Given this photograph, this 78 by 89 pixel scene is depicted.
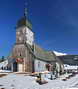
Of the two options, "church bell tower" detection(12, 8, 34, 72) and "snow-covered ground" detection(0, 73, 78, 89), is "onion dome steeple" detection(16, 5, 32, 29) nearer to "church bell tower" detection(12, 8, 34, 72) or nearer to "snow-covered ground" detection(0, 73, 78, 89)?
"church bell tower" detection(12, 8, 34, 72)

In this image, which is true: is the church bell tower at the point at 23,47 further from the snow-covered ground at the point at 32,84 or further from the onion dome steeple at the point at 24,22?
the snow-covered ground at the point at 32,84

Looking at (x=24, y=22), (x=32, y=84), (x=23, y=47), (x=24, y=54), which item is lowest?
(x=32, y=84)

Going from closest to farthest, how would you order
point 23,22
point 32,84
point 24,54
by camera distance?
point 32,84 → point 24,54 → point 23,22

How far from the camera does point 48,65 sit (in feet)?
132

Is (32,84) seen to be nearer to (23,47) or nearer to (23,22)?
(23,47)

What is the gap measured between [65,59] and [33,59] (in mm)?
35191

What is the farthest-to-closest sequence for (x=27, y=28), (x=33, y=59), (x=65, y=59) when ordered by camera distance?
1. (x=65, y=59)
2. (x=27, y=28)
3. (x=33, y=59)

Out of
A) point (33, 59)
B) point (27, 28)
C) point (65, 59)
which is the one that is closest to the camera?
point (33, 59)

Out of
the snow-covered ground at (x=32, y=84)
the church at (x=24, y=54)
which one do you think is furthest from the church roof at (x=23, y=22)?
the snow-covered ground at (x=32, y=84)

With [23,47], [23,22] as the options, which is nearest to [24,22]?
[23,22]

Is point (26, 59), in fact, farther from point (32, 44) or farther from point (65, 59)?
point (65, 59)

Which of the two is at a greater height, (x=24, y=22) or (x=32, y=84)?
(x=24, y=22)

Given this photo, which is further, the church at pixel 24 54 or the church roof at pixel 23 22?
the church roof at pixel 23 22

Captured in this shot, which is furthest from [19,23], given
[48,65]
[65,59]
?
[65,59]
